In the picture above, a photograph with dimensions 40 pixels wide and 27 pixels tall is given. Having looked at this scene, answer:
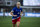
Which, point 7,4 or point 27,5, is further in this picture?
point 7,4

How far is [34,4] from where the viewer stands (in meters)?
27.2

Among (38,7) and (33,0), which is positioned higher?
(33,0)

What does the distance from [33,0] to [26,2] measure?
5.97ft

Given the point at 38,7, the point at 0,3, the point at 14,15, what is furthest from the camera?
the point at 0,3

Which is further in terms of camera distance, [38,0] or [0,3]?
[0,3]

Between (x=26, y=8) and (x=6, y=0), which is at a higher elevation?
(x=6, y=0)

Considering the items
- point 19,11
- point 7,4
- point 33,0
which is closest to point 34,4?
point 33,0

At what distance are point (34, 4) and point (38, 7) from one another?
6.00 ft

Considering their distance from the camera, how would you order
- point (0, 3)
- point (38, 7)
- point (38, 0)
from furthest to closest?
point (0, 3)
point (38, 7)
point (38, 0)

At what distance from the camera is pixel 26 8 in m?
29.0

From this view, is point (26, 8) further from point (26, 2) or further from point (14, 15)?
point (14, 15)

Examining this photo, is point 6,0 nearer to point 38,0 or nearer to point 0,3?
point 0,3

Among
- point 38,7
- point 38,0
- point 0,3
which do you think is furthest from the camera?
point 0,3

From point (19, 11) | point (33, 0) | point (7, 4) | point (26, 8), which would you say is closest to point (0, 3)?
point (7, 4)
